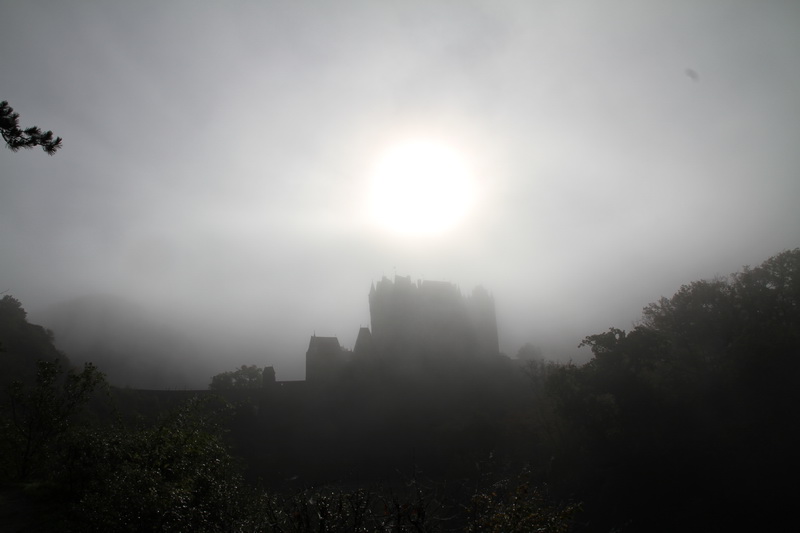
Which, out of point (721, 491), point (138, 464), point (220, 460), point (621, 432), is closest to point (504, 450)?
point (621, 432)

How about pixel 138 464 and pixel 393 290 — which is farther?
pixel 393 290

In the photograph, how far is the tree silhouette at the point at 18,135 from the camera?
9273mm

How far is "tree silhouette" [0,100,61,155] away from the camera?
30.4ft

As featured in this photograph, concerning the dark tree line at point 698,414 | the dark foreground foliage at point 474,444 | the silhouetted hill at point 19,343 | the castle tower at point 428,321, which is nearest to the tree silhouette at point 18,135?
the dark foreground foliage at point 474,444

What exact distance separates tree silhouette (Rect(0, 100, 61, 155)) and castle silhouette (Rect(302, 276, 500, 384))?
192 feet

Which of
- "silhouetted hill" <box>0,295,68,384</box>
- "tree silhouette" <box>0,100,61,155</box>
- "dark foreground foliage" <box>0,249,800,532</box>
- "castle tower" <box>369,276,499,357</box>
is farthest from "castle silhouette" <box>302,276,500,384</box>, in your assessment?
"tree silhouette" <box>0,100,61,155</box>

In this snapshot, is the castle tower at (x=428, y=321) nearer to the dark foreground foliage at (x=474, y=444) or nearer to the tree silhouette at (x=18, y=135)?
the dark foreground foliage at (x=474, y=444)

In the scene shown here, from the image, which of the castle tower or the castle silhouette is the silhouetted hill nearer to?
the castle silhouette

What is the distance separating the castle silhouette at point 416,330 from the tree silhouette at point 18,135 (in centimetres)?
5848

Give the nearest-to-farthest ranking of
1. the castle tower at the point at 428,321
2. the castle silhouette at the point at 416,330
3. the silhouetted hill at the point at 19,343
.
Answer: the silhouetted hill at the point at 19,343
the castle silhouette at the point at 416,330
the castle tower at the point at 428,321

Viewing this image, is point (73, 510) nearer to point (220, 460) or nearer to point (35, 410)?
point (220, 460)

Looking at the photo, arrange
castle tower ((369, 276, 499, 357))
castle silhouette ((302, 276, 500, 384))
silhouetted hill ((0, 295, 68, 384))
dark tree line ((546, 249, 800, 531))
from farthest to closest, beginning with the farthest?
castle tower ((369, 276, 499, 357)) < castle silhouette ((302, 276, 500, 384)) < silhouetted hill ((0, 295, 68, 384)) < dark tree line ((546, 249, 800, 531))

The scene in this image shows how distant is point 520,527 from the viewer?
9.90 metres

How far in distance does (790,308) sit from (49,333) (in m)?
83.5
